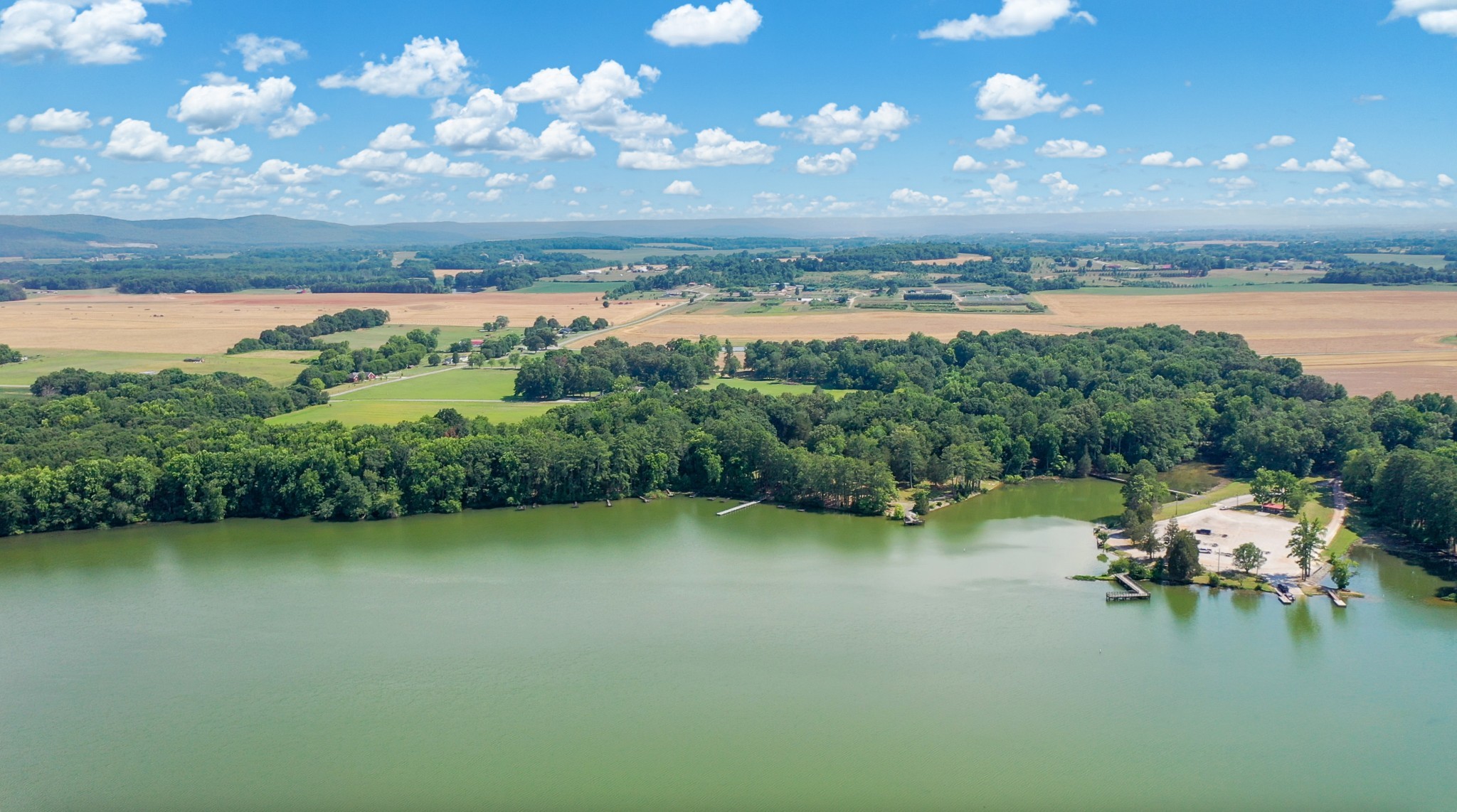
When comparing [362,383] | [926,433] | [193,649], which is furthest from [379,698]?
[362,383]

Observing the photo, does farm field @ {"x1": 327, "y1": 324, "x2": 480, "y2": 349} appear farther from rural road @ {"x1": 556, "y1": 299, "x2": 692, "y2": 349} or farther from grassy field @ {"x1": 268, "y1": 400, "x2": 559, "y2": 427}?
grassy field @ {"x1": 268, "y1": 400, "x2": 559, "y2": 427}

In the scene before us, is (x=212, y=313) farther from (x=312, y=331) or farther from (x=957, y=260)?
(x=957, y=260)

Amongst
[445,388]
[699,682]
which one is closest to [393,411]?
[445,388]

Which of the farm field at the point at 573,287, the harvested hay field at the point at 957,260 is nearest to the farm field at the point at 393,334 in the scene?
the farm field at the point at 573,287

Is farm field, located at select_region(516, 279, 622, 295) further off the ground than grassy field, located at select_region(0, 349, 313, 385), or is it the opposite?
farm field, located at select_region(516, 279, 622, 295)

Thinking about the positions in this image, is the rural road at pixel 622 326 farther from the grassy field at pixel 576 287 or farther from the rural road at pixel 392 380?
the grassy field at pixel 576 287

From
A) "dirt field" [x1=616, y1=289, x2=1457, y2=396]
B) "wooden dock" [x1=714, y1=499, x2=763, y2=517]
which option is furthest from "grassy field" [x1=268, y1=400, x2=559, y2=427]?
"dirt field" [x1=616, y1=289, x2=1457, y2=396]
